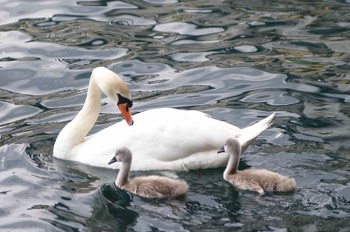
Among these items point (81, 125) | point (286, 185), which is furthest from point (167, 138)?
point (286, 185)

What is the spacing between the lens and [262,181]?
983 centimetres

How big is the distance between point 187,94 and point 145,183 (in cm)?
303

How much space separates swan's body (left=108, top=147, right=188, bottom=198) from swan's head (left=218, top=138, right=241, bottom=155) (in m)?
0.54

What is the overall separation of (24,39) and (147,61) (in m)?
2.09

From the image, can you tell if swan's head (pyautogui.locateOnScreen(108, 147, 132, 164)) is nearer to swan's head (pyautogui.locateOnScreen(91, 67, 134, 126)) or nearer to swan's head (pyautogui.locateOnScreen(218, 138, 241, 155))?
swan's head (pyautogui.locateOnScreen(91, 67, 134, 126))

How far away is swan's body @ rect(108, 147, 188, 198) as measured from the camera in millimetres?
9859

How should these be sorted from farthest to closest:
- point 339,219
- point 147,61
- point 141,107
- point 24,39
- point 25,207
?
point 24,39
point 147,61
point 141,107
point 25,207
point 339,219

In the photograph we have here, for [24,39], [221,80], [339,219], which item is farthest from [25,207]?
[24,39]

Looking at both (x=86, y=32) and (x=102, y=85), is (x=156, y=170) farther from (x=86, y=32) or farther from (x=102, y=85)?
(x=86, y=32)

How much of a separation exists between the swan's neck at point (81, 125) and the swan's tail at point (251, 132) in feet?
5.45

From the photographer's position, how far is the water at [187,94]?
9.58m

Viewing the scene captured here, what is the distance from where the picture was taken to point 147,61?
1418 cm

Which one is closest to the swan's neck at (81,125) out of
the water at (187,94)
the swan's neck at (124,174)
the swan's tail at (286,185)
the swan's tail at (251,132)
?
the water at (187,94)

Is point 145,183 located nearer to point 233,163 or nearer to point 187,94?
point 233,163
